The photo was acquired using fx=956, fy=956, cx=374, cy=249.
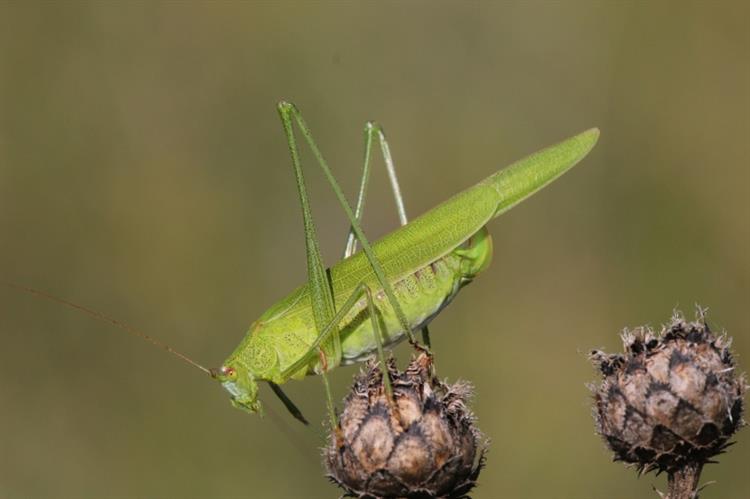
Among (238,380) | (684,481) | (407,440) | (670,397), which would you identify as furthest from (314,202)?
(684,481)

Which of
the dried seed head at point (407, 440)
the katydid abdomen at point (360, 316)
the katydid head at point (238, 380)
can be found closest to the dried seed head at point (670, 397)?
the dried seed head at point (407, 440)

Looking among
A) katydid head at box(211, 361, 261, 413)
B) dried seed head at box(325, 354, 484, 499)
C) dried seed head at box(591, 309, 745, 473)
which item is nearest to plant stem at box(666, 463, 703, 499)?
dried seed head at box(591, 309, 745, 473)

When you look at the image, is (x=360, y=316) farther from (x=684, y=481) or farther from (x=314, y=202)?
(x=314, y=202)

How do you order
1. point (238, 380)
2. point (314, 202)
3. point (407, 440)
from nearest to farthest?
point (407, 440), point (238, 380), point (314, 202)

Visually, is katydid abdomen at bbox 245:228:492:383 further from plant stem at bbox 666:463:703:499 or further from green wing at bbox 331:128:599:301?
plant stem at bbox 666:463:703:499

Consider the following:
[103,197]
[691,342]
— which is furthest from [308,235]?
[103,197]

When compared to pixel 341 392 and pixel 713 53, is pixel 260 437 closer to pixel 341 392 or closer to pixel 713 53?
pixel 341 392

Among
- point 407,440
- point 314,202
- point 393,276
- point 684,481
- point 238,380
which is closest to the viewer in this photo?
point 684,481
